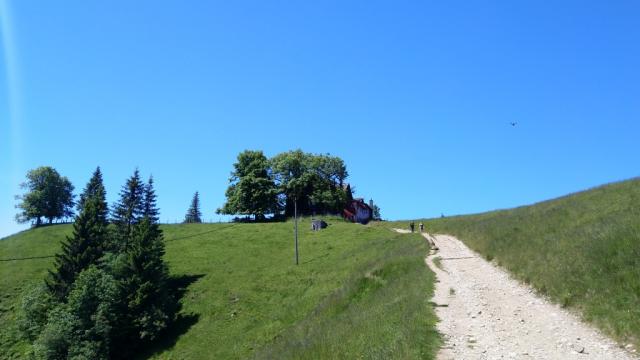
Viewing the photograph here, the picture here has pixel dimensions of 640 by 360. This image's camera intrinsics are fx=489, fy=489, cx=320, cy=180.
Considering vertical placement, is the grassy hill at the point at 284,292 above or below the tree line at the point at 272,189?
below

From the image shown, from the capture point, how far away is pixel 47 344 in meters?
46.0

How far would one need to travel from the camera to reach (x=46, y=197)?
120 meters

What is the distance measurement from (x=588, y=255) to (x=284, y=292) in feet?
109

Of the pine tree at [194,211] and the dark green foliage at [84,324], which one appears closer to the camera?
the dark green foliage at [84,324]

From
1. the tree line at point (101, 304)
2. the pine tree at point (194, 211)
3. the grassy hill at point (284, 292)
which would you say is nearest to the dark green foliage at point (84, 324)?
the tree line at point (101, 304)

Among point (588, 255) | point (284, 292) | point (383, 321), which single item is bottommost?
point (284, 292)

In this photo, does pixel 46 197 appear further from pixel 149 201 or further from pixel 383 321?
pixel 383 321

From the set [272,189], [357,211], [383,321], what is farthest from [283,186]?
[383,321]

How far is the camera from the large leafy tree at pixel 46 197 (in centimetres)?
11775

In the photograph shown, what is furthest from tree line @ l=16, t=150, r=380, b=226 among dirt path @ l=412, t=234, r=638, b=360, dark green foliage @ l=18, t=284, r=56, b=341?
dirt path @ l=412, t=234, r=638, b=360

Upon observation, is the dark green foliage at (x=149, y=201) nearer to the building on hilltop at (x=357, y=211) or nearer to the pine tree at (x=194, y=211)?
the building on hilltop at (x=357, y=211)

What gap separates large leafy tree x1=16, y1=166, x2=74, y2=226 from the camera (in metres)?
118

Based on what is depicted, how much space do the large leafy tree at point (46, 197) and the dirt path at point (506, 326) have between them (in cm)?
11869

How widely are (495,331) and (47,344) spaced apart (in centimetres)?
4440
